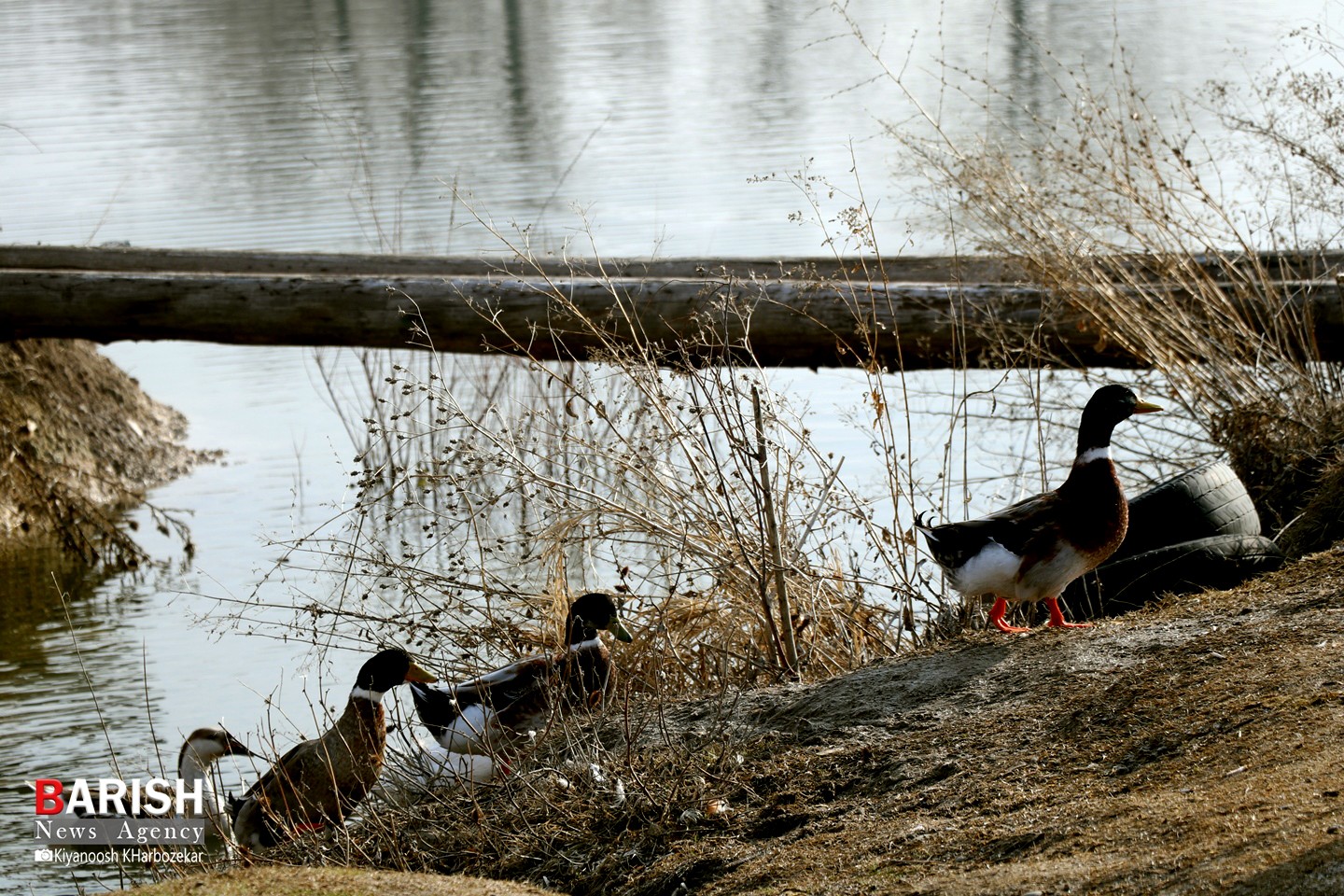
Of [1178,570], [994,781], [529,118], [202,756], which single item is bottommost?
[202,756]

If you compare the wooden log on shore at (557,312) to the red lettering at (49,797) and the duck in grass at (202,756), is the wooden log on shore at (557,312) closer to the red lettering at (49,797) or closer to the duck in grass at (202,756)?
the duck in grass at (202,756)

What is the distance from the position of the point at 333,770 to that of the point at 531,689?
89 cm

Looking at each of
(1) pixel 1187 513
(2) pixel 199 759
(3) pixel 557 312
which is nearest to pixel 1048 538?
(1) pixel 1187 513

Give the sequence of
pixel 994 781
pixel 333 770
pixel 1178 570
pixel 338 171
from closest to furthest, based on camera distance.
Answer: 1. pixel 994 781
2. pixel 333 770
3. pixel 1178 570
4. pixel 338 171

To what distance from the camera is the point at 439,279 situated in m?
9.53

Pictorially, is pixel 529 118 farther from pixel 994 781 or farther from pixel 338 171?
pixel 994 781

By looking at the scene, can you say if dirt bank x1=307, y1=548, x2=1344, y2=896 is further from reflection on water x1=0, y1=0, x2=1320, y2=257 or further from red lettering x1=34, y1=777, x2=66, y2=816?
reflection on water x1=0, y1=0, x2=1320, y2=257

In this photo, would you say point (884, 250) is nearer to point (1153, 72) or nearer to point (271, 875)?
point (1153, 72)

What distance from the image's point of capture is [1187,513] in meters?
7.02

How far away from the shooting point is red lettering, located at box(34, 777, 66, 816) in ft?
22.1

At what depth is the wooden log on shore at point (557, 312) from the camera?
28.3 ft

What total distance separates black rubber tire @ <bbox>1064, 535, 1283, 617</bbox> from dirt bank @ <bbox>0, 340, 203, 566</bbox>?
23.2ft

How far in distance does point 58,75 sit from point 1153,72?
19.0 m

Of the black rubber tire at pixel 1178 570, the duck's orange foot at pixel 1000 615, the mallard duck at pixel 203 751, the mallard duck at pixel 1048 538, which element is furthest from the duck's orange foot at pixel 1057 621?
the mallard duck at pixel 203 751
